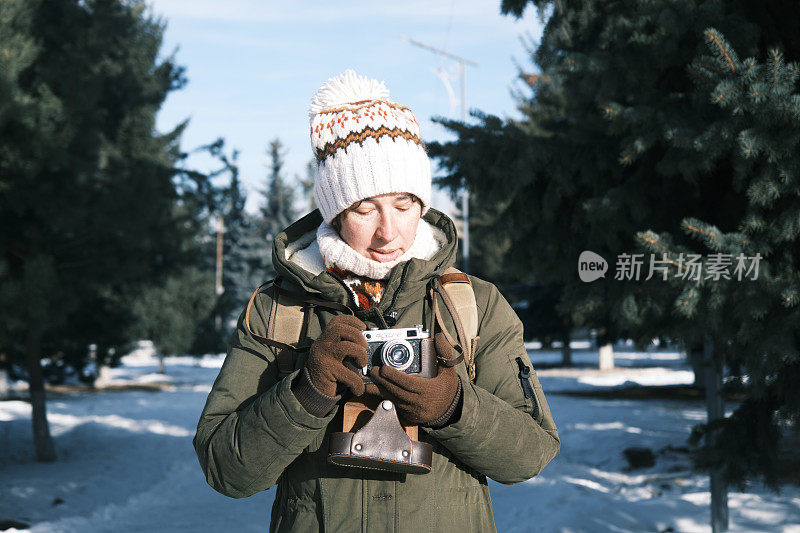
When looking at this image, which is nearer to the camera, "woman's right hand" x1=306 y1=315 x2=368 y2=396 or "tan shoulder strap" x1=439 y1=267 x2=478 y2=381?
"woman's right hand" x1=306 y1=315 x2=368 y2=396

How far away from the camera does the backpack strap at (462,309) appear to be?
2064 mm

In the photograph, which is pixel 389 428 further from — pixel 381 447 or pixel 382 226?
pixel 382 226

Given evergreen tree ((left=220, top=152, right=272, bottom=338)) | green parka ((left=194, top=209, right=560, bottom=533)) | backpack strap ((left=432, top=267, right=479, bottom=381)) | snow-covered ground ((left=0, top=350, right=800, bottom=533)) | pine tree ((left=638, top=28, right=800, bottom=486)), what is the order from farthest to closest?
1. evergreen tree ((left=220, top=152, right=272, bottom=338))
2. snow-covered ground ((left=0, top=350, right=800, bottom=533))
3. pine tree ((left=638, top=28, right=800, bottom=486))
4. backpack strap ((left=432, top=267, right=479, bottom=381))
5. green parka ((left=194, top=209, right=560, bottom=533))

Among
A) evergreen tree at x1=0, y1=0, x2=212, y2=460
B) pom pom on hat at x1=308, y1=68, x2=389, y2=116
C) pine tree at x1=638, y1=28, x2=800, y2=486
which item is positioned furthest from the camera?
evergreen tree at x1=0, y1=0, x2=212, y2=460

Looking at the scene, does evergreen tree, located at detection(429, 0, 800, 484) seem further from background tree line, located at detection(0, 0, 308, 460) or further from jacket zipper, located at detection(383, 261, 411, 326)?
background tree line, located at detection(0, 0, 308, 460)

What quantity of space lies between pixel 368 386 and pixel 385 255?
45 cm

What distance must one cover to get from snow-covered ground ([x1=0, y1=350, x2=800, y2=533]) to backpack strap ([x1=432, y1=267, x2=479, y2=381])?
18.8ft

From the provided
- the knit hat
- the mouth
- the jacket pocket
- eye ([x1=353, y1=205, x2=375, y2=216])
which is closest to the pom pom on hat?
the knit hat

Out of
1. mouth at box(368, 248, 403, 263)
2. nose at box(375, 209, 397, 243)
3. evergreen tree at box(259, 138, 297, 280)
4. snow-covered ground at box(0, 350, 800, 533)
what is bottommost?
snow-covered ground at box(0, 350, 800, 533)

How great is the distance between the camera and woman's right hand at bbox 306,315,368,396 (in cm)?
179

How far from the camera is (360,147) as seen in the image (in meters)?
2.18

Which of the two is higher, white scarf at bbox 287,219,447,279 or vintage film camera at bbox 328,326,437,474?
white scarf at bbox 287,219,447,279

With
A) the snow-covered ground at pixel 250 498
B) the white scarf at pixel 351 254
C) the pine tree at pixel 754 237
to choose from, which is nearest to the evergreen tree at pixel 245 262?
the snow-covered ground at pixel 250 498

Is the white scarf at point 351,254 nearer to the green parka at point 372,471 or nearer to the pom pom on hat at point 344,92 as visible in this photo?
the green parka at point 372,471
